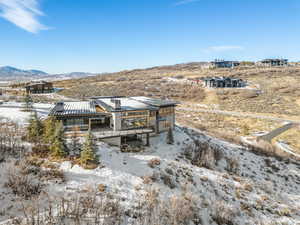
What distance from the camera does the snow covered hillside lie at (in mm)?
12172

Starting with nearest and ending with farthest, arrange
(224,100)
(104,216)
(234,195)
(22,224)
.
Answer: (22,224) → (104,216) → (234,195) → (224,100)

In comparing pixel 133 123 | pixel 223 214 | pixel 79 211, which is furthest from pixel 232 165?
pixel 79 211

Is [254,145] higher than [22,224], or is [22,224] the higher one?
[22,224]

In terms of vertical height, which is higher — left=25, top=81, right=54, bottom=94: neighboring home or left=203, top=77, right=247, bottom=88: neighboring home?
left=203, top=77, right=247, bottom=88: neighboring home

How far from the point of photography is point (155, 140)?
22.9 m

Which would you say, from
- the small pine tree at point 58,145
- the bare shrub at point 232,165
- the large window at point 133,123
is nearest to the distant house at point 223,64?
the bare shrub at point 232,165

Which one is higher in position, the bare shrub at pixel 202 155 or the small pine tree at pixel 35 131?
the small pine tree at pixel 35 131

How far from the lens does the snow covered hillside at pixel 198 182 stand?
1217 cm

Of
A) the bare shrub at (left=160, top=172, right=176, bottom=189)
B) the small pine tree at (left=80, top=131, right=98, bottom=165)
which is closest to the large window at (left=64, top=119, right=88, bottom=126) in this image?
the small pine tree at (left=80, top=131, right=98, bottom=165)

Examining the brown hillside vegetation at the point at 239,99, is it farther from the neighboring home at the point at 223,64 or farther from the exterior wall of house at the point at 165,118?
the neighboring home at the point at 223,64

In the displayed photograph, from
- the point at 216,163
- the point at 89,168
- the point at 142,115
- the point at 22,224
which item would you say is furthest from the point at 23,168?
the point at 216,163

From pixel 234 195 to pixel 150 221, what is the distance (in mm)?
8701

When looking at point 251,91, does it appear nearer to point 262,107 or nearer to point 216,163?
point 262,107

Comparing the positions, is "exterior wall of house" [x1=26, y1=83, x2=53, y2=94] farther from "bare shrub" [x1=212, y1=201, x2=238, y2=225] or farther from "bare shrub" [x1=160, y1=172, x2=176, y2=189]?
"bare shrub" [x1=212, y1=201, x2=238, y2=225]
